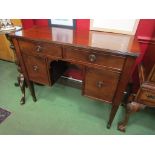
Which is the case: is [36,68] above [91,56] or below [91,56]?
below

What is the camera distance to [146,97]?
104cm

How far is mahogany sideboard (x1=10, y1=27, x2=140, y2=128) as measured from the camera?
947 millimetres

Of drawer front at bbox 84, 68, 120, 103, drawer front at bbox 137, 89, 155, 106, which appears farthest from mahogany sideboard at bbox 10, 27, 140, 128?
drawer front at bbox 137, 89, 155, 106

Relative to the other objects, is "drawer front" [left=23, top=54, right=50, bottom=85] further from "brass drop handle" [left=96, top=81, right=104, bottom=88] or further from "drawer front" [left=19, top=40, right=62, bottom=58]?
"brass drop handle" [left=96, top=81, right=104, bottom=88]

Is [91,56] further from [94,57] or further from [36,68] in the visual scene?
[36,68]

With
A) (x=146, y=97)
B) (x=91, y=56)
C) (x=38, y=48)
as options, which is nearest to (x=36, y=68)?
(x=38, y=48)

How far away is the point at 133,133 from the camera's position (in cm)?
137

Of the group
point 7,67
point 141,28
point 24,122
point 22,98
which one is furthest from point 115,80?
point 7,67

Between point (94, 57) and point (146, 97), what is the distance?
0.52 m

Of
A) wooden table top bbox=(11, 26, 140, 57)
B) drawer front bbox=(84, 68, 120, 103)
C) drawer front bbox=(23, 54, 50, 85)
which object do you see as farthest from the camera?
drawer front bbox=(23, 54, 50, 85)

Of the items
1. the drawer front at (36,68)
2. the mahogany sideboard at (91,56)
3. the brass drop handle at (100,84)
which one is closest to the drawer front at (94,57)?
the mahogany sideboard at (91,56)

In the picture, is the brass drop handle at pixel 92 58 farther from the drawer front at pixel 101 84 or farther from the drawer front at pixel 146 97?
the drawer front at pixel 146 97

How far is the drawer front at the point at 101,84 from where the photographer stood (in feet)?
3.44
